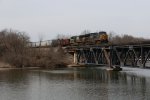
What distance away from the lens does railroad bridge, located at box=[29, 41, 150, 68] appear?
6557cm

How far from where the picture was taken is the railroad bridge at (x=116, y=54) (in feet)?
215

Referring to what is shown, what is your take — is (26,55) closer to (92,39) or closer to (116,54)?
(92,39)

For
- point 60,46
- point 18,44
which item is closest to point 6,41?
point 18,44

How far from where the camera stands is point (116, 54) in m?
80.1

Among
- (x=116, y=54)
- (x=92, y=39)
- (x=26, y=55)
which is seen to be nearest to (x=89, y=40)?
(x=92, y=39)

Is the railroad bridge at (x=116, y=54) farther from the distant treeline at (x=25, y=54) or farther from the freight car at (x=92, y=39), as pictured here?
the distant treeline at (x=25, y=54)

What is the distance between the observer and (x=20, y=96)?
4469 cm

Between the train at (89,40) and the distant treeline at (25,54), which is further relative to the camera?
the distant treeline at (25,54)

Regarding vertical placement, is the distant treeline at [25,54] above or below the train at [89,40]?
below

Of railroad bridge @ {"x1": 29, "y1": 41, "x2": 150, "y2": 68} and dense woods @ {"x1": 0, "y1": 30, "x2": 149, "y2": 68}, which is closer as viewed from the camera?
railroad bridge @ {"x1": 29, "y1": 41, "x2": 150, "y2": 68}

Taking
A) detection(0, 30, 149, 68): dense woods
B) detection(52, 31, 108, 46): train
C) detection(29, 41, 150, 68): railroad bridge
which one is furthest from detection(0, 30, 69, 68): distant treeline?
detection(29, 41, 150, 68): railroad bridge

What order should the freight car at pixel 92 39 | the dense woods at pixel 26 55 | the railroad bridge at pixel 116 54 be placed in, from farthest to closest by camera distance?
the dense woods at pixel 26 55, the freight car at pixel 92 39, the railroad bridge at pixel 116 54

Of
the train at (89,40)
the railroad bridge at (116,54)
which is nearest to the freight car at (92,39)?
the train at (89,40)

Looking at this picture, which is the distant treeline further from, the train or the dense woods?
the train
